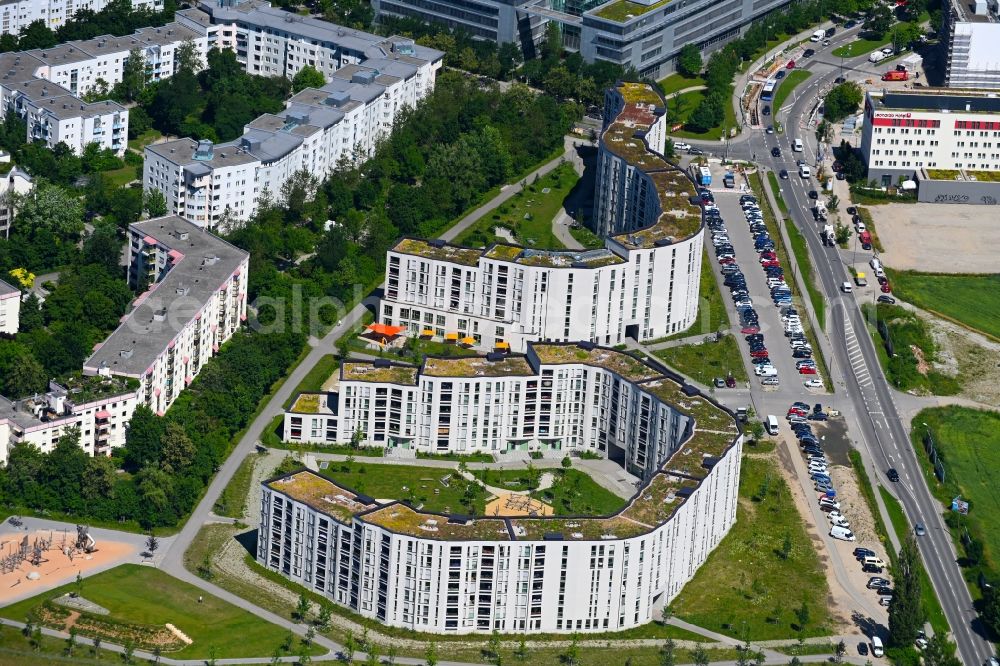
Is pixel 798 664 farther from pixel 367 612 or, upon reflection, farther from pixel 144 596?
pixel 144 596

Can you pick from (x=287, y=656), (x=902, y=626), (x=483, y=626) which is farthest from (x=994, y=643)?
(x=287, y=656)

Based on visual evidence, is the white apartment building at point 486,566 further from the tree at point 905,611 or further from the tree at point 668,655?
the tree at point 905,611

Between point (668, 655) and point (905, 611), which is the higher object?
point (905, 611)

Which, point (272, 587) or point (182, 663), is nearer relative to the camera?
point (182, 663)

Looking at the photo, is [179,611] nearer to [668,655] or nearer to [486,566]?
[486,566]

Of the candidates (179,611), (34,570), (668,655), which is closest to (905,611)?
(668,655)
